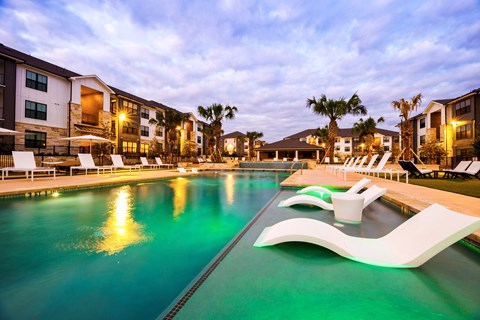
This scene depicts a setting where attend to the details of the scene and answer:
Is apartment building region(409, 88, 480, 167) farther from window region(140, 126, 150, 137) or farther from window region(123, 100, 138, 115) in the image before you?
window region(123, 100, 138, 115)

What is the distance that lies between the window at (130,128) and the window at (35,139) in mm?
8667

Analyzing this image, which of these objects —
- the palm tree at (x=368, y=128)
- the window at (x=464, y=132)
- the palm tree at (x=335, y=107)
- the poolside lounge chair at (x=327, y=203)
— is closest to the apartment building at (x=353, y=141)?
the palm tree at (x=368, y=128)

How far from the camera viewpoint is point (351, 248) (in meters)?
2.86

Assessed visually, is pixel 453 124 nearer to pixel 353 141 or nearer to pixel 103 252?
pixel 353 141

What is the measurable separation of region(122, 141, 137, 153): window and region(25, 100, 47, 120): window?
29.3 feet

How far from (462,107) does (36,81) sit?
1717 inches

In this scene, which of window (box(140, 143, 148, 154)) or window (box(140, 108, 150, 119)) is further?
window (box(140, 143, 148, 154))

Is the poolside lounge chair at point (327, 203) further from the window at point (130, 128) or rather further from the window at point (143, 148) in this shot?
the window at point (143, 148)

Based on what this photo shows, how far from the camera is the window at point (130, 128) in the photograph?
28.5m

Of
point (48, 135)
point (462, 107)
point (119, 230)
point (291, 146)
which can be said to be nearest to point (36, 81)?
point (48, 135)

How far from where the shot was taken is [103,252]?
3715 millimetres

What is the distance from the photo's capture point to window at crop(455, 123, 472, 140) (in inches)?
1017

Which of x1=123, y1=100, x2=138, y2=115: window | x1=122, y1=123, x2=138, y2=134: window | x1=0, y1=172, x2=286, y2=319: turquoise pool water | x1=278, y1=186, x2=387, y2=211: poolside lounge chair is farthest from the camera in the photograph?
x1=123, y1=100, x2=138, y2=115: window

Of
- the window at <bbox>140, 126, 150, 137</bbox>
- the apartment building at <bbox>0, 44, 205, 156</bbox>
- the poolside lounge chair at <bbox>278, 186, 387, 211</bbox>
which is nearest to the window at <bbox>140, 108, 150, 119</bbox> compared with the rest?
the apartment building at <bbox>0, 44, 205, 156</bbox>
